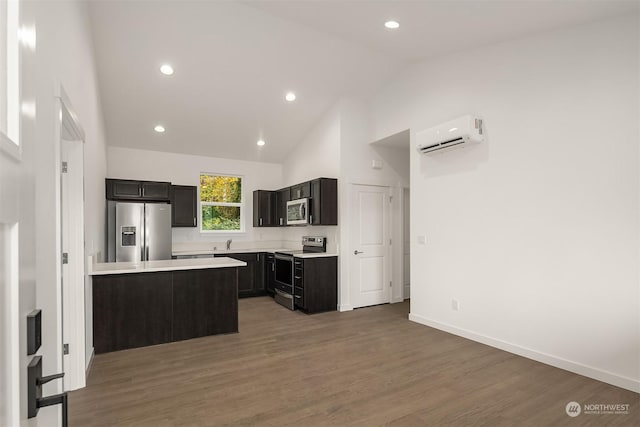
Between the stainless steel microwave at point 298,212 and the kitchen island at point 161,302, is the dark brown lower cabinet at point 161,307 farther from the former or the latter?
the stainless steel microwave at point 298,212

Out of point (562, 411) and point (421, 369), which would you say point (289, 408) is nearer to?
point (421, 369)

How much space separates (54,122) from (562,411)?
3.82 meters

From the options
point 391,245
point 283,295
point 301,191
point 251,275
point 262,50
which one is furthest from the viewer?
point 251,275

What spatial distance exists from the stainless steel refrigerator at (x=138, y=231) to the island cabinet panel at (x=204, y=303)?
1896 millimetres

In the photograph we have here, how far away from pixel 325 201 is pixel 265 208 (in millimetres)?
2075

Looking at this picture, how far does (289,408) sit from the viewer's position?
260 centimetres

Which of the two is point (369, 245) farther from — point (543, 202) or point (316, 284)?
point (543, 202)

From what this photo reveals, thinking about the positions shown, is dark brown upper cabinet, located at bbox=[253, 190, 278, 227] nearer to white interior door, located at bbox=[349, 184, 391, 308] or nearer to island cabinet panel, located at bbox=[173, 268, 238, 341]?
white interior door, located at bbox=[349, 184, 391, 308]

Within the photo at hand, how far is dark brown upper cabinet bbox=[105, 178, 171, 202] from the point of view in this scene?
5734 mm

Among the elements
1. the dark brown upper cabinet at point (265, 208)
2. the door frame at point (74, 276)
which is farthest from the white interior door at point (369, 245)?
the door frame at point (74, 276)

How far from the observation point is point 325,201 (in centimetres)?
551

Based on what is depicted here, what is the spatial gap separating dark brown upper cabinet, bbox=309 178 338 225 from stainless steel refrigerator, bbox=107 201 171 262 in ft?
8.01

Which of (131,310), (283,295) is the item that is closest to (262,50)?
(131,310)

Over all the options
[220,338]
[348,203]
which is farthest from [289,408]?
[348,203]
